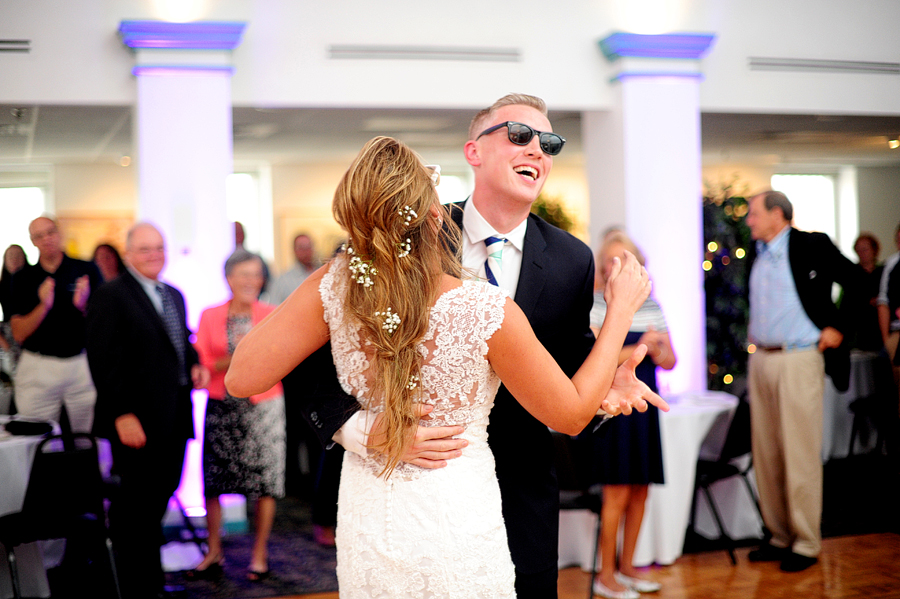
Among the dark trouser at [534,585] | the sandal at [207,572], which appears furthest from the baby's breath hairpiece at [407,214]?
the sandal at [207,572]

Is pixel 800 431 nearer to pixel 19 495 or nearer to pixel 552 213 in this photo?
pixel 19 495

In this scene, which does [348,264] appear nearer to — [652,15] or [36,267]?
[36,267]

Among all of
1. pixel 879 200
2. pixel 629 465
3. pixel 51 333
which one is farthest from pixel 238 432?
pixel 879 200

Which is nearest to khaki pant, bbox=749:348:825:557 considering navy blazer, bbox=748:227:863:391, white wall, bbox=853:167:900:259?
navy blazer, bbox=748:227:863:391

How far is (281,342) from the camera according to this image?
5.22 ft

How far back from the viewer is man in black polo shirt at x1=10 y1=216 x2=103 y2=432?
A: 4945 millimetres

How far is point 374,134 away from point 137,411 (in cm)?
608

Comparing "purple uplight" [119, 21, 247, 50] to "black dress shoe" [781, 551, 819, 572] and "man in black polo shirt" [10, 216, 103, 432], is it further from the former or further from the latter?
"black dress shoe" [781, 551, 819, 572]

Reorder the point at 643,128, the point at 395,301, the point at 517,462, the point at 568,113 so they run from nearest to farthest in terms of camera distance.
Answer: the point at 395,301 → the point at 517,462 → the point at 643,128 → the point at 568,113

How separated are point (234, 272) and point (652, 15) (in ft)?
12.5

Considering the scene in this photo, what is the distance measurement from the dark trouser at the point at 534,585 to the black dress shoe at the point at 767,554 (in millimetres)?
3063

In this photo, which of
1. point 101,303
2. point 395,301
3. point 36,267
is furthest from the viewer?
point 36,267

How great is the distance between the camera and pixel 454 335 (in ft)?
5.00

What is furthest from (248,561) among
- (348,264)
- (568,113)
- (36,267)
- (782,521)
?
(568,113)
